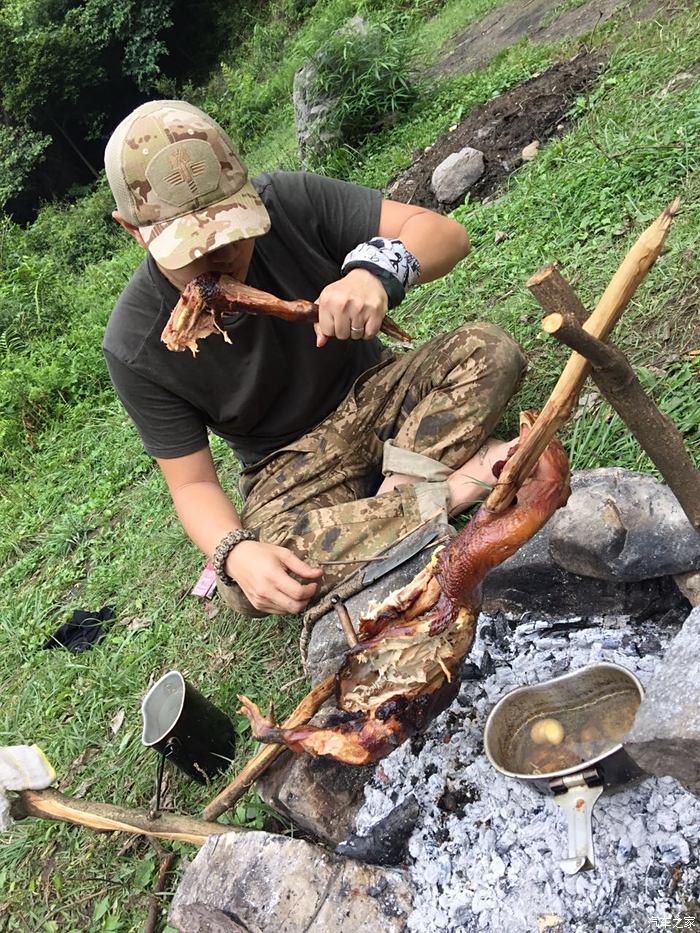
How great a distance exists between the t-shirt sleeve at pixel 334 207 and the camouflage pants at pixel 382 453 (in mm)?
589

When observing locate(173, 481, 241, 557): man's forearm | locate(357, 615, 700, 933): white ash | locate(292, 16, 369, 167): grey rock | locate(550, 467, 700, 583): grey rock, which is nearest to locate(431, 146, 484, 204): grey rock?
locate(292, 16, 369, 167): grey rock

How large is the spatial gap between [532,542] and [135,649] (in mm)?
2292

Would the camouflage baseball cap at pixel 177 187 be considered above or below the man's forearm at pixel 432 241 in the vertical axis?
above

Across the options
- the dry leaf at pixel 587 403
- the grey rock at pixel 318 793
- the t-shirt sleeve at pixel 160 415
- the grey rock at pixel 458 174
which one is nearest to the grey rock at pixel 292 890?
the grey rock at pixel 318 793

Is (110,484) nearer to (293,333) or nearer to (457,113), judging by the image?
(293,333)

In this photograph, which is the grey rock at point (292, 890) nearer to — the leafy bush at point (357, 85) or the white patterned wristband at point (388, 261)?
the white patterned wristband at point (388, 261)

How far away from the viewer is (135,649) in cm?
354

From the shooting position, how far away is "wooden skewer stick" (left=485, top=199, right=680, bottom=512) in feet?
3.54

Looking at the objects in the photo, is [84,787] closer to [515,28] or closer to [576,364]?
[576,364]

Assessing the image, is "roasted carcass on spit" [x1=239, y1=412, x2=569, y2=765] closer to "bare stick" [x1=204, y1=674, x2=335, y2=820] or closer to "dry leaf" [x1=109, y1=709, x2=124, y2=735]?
"bare stick" [x1=204, y1=674, x2=335, y2=820]

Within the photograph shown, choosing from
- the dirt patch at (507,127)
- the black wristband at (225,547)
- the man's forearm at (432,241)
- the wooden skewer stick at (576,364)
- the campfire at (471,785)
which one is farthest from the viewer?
the dirt patch at (507,127)

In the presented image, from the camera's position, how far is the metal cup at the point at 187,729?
2.37 m

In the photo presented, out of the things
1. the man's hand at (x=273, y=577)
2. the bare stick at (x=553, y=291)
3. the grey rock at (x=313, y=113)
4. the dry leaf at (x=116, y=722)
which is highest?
the bare stick at (x=553, y=291)

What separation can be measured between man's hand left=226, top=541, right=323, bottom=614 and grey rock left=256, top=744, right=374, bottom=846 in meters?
0.49
